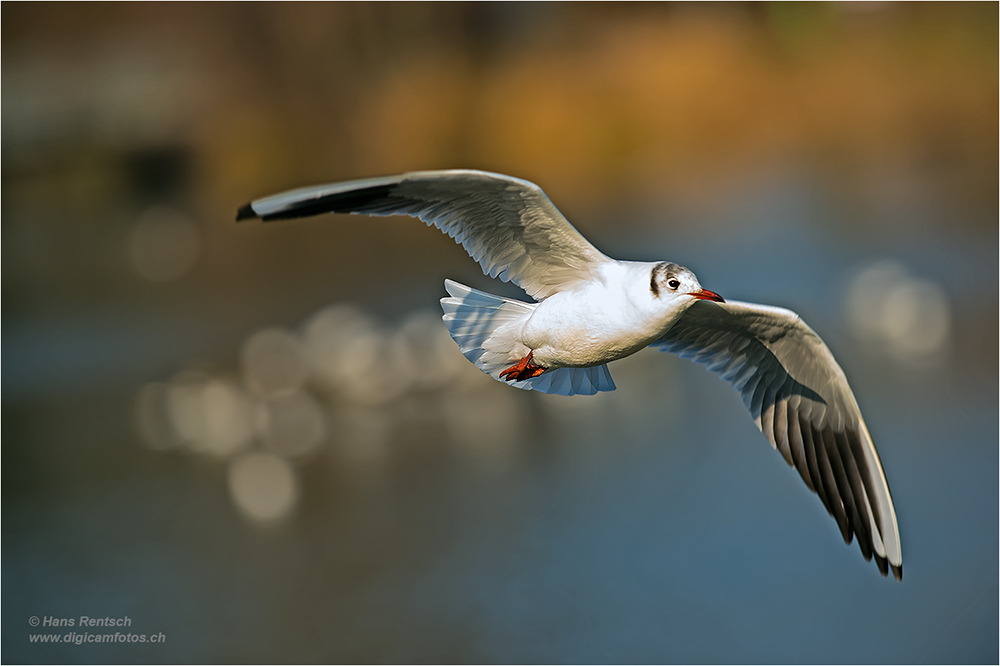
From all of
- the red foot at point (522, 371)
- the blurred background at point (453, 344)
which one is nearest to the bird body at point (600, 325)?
the red foot at point (522, 371)

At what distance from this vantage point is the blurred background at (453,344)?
611cm

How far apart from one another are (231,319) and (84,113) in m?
2.49

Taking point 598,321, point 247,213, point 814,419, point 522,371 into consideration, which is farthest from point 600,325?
point 814,419

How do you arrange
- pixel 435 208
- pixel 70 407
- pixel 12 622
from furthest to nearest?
pixel 70 407 < pixel 12 622 < pixel 435 208

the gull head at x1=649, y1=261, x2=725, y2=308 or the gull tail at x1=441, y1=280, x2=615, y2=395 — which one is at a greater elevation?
the gull head at x1=649, y1=261, x2=725, y2=308

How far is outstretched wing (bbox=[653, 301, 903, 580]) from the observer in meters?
2.80

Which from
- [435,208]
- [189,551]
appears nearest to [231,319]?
[189,551]

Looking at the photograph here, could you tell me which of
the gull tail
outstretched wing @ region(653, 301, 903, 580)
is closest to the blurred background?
outstretched wing @ region(653, 301, 903, 580)

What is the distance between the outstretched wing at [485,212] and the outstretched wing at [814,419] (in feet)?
1.64

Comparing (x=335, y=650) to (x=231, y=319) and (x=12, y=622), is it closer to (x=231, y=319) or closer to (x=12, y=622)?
(x=12, y=622)

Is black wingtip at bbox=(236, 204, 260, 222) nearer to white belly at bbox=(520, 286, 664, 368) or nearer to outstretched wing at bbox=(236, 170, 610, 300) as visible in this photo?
outstretched wing at bbox=(236, 170, 610, 300)

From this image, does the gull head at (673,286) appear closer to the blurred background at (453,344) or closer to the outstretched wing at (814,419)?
the outstretched wing at (814,419)

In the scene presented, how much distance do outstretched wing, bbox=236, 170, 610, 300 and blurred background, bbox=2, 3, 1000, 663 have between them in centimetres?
391

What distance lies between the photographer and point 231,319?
787 cm
